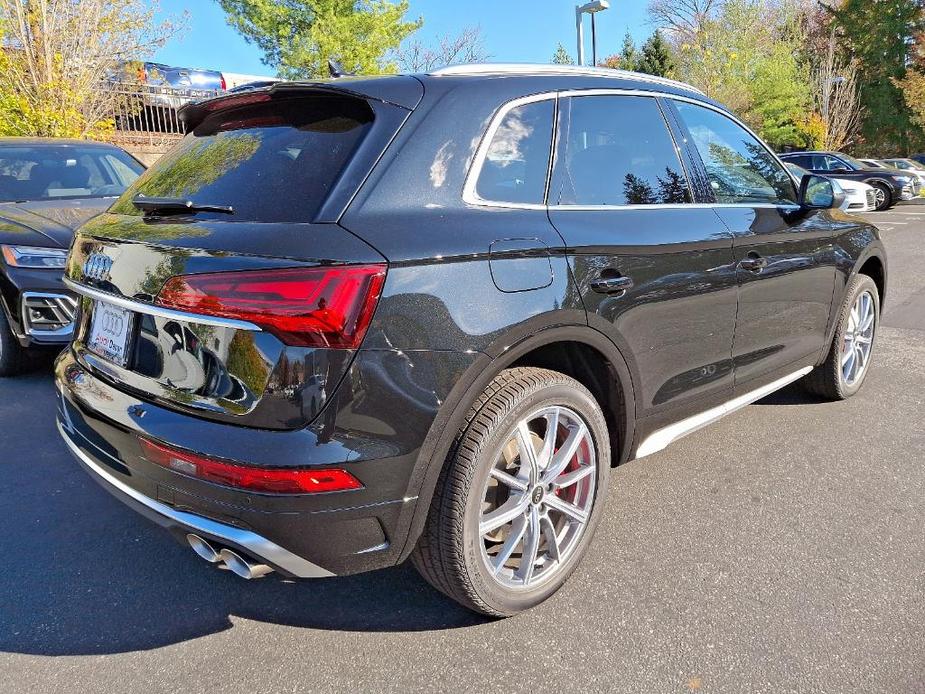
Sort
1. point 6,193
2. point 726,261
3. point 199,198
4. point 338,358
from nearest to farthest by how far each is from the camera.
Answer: point 338,358
point 199,198
point 726,261
point 6,193

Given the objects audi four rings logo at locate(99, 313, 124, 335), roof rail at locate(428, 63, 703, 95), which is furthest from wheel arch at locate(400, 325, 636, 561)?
audi four rings logo at locate(99, 313, 124, 335)

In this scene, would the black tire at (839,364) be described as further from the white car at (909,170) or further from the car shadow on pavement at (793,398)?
the white car at (909,170)

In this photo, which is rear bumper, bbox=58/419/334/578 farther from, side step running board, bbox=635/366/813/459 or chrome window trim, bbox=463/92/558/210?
side step running board, bbox=635/366/813/459

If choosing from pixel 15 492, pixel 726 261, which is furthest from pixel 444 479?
pixel 15 492

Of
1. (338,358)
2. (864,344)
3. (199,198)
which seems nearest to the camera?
(338,358)

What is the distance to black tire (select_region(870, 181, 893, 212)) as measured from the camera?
20.5 metres

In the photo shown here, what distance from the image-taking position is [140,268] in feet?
7.06

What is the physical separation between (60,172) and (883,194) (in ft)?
70.0

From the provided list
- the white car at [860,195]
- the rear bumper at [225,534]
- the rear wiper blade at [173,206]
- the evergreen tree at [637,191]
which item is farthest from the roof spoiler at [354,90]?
the white car at [860,195]

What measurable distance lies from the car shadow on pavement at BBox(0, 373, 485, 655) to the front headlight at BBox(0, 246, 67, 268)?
1.92 metres

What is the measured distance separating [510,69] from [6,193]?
4.76 meters

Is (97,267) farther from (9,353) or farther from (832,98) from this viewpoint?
(832,98)

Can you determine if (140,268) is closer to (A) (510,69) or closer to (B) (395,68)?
(A) (510,69)

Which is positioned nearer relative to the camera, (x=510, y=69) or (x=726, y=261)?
(x=510, y=69)
